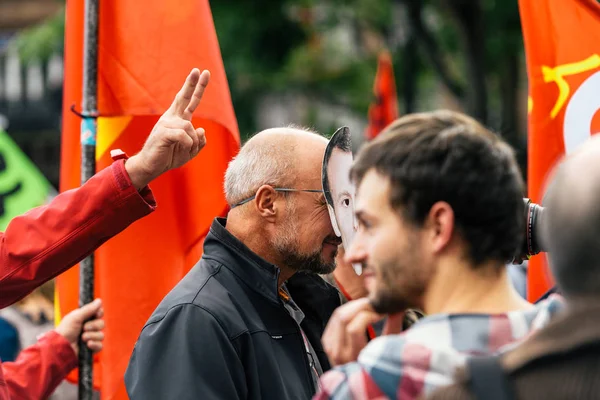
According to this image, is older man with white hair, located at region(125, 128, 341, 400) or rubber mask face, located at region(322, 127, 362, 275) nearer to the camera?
older man with white hair, located at region(125, 128, 341, 400)

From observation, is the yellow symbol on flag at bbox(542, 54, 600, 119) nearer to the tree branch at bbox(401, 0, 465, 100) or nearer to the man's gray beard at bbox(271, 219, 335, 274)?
the man's gray beard at bbox(271, 219, 335, 274)

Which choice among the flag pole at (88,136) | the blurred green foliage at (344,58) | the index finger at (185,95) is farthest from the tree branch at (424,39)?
the index finger at (185,95)

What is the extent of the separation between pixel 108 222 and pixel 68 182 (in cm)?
122

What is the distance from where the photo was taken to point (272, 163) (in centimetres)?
320

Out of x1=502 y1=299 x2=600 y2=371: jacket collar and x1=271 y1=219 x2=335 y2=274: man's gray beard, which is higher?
x1=502 y1=299 x2=600 y2=371: jacket collar

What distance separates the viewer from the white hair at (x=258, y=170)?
10.5ft

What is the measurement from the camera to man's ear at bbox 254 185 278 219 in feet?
10.4

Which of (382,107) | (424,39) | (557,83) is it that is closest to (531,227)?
(557,83)

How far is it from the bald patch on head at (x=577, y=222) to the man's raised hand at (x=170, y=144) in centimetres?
146

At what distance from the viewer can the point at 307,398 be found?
2895mm

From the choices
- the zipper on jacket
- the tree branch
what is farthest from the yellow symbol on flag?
the tree branch

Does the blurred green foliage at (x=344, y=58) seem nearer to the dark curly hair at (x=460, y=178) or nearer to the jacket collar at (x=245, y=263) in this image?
the jacket collar at (x=245, y=263)

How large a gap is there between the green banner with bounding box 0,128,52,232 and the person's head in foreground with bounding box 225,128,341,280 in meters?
3.24

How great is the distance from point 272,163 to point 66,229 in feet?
2.61
